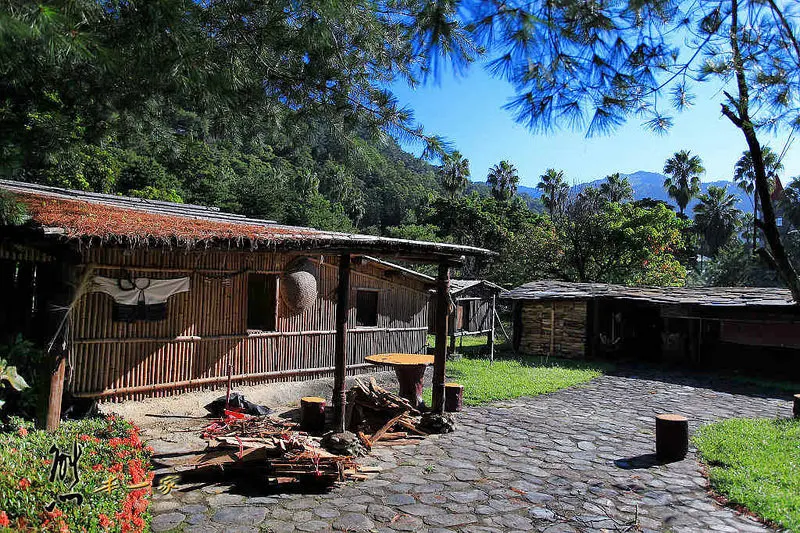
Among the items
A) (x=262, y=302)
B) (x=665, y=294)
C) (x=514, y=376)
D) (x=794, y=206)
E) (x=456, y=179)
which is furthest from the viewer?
(x=456, y=179)

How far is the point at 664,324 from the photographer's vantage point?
2062 cm

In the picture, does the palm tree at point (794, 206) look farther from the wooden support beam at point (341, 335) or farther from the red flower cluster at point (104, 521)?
the red flower cluster at point (104, 521)

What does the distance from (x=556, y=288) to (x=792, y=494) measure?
15628mm

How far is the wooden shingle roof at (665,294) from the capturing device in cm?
1722

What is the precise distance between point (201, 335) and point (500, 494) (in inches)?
261

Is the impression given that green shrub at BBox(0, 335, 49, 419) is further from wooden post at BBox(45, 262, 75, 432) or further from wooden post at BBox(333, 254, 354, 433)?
wooden post at BBox(333, 254, 354, 433)

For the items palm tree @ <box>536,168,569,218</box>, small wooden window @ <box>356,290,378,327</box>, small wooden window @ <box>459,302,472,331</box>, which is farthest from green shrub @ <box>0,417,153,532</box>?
palm tree @ <box>536,168,569,218</box>

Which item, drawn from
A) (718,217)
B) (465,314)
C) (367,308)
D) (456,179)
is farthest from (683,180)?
(367,308)

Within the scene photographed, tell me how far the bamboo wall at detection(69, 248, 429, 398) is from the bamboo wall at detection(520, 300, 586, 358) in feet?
30.2

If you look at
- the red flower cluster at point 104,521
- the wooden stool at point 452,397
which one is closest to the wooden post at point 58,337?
the red flower cluster at point 104,521

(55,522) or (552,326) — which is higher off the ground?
(552,326)

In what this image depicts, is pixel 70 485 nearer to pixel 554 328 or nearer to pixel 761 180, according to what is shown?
pixel 761 180

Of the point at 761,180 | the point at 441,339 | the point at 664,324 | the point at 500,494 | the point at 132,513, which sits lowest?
the point at 500,494

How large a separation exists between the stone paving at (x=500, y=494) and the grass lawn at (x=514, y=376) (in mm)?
2558
